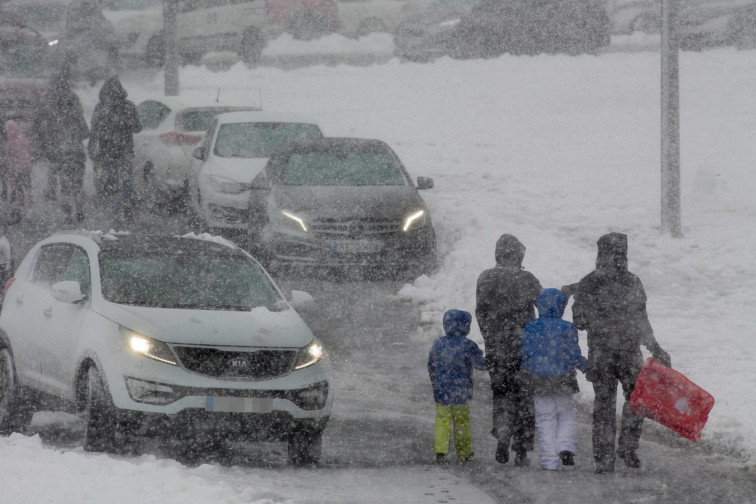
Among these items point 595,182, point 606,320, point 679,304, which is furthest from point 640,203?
point 606,320

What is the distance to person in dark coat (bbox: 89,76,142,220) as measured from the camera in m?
16.8

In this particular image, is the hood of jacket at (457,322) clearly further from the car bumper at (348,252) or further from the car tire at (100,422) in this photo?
the car bumper at (348,252)

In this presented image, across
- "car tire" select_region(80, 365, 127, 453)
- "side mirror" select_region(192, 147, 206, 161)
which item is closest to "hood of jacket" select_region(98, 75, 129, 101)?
"side mirror" select_region(192, 147, 206, 161)

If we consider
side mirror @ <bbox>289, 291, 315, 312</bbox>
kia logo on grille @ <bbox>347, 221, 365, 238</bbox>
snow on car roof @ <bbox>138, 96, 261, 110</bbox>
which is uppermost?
snow on car roof @ <bbox>138, 96, 261, 110</bbox>

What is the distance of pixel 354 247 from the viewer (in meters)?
13.9

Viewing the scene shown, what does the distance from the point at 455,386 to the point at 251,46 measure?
80.4ft

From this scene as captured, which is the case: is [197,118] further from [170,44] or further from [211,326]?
[211,326]

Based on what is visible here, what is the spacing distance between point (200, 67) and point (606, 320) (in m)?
25.3

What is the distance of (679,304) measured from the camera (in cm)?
1324

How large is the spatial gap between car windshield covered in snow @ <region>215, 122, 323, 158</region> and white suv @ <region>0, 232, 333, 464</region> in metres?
7.85

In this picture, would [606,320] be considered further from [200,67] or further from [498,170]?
[200,67]

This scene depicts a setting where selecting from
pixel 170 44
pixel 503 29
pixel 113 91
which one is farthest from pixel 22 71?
pixel 503 29

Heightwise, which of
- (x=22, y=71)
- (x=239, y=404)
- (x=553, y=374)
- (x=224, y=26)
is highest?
(x=224, y=26)

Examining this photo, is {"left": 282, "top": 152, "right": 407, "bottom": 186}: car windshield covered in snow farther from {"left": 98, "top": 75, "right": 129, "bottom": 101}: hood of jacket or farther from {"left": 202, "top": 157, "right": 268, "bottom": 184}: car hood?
{"left": 98, "top": 75, "right": 129, "bottom": 101}: hood of jacket
